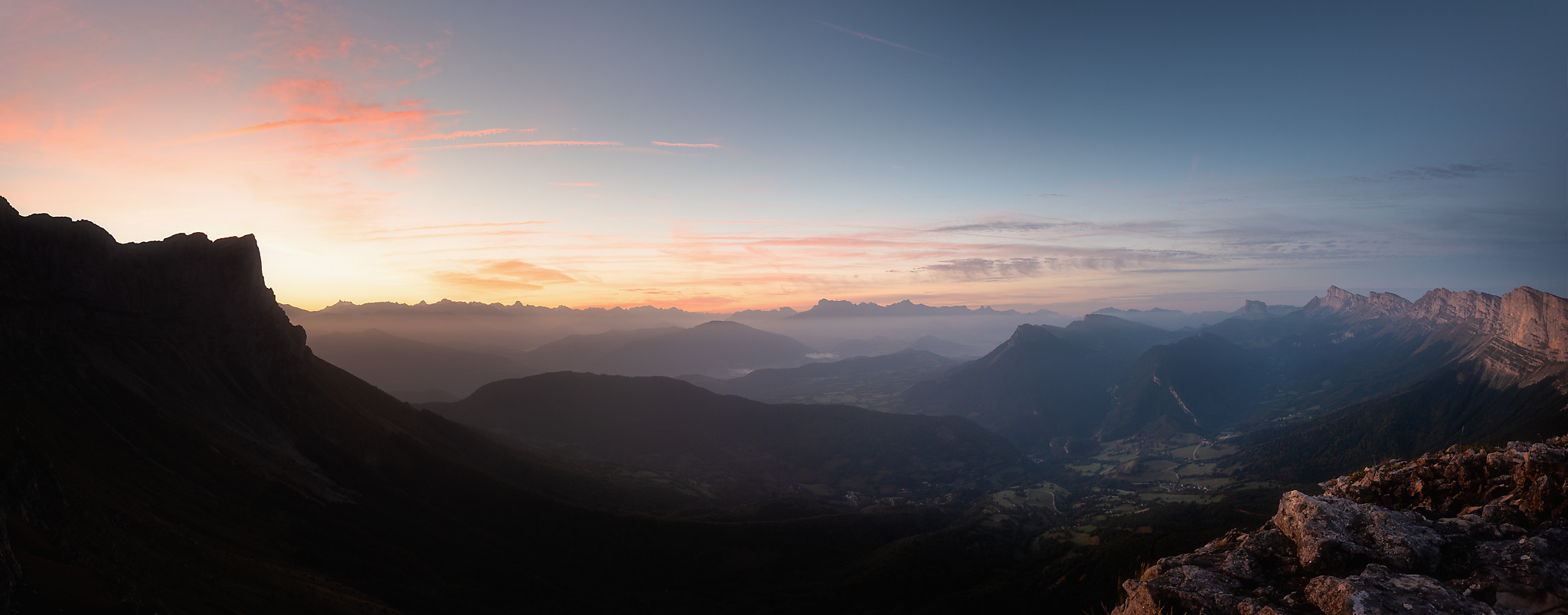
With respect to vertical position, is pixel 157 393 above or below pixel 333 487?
above

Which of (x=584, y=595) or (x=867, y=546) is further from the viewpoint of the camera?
(x=867, y=546)

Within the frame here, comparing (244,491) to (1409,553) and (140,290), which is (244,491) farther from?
(1409,553)

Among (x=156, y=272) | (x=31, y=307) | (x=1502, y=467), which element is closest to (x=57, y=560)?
(x=31, y=307)

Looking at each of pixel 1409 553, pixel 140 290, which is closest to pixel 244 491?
pixel 140 290

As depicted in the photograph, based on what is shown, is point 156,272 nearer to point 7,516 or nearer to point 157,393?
point 157,393

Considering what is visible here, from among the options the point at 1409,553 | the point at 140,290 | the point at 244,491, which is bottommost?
the point at 244,491

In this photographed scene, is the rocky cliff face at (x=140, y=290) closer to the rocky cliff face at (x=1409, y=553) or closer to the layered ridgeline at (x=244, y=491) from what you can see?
the layered ridgeline at (x=244, y=491)

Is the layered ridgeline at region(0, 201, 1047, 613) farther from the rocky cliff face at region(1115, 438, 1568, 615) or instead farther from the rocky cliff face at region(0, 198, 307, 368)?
the rocky cliff face at region(1115, 438, 1568, 615)
